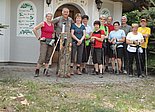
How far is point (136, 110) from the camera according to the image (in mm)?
6996

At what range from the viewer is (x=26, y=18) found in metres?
13.1

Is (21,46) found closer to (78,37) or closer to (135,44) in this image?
(78,37)

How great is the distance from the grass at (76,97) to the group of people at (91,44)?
1.40 meters

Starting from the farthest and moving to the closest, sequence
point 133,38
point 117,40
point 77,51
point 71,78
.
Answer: point 117,40
point 133,38
point 77,51
point 71,78

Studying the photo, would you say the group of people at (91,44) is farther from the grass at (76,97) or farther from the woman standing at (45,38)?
the grass at (76,97)

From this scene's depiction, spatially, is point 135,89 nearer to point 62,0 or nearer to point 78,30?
point 78,30

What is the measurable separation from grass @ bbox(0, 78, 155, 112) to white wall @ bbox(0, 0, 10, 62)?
3.65 meters

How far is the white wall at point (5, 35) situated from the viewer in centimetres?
1291

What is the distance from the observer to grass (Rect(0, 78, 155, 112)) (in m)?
6.73

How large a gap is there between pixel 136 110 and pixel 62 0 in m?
7.35

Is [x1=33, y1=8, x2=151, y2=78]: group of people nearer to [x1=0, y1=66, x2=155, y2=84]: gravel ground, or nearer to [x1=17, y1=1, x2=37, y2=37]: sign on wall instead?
[x1=0, y1=66, x2=155, y2=84]: gravel ground

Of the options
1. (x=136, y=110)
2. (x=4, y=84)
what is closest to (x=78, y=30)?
(x=4, y=84)

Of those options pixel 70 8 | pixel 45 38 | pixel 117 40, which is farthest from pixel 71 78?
pixel 70 8

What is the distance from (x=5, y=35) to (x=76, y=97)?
243 inches
